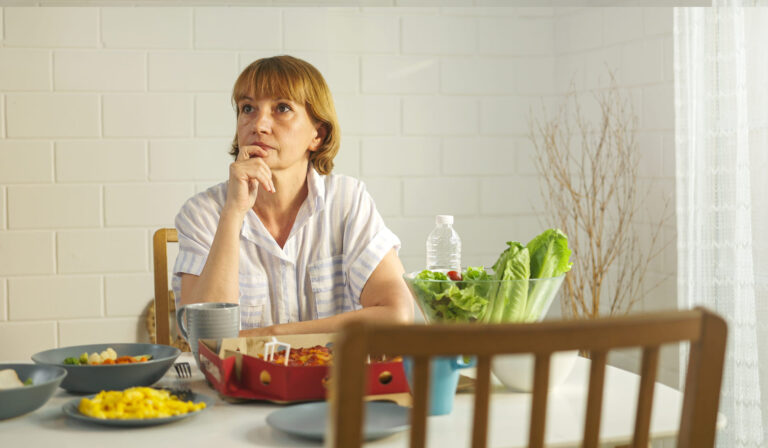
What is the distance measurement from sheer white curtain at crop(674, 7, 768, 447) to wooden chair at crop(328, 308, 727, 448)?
162 cm

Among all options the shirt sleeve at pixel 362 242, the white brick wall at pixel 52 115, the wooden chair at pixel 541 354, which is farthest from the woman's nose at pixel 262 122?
the wooden chair at pixel 541 354

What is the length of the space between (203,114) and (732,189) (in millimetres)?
1808

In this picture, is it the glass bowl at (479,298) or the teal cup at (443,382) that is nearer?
the teal cup at (443,382)

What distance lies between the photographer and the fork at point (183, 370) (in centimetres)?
153

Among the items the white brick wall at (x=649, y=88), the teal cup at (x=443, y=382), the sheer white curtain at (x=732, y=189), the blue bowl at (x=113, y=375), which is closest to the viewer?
the teal cup at (x=443, y=382)

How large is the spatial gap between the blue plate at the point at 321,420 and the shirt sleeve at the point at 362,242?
885 millimetres

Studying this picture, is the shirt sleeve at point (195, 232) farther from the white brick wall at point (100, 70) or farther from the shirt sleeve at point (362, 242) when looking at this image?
the white brick wall at point (100, 70)

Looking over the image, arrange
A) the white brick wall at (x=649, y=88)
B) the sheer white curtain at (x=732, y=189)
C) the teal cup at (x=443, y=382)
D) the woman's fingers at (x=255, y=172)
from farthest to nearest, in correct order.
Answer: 1. the white brick wall at (x=649, y=88)
2. the sheer white curtain at (x=732, y=189)
3. the woman's fingers at (x=255, y=172)
4. the teal cup at (x=443, y=382)

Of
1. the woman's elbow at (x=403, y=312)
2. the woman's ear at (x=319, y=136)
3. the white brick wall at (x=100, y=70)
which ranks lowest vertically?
the woman's elbow at (x=403, y=312)

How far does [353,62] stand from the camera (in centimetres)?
320

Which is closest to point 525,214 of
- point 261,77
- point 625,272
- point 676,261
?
point 625,272

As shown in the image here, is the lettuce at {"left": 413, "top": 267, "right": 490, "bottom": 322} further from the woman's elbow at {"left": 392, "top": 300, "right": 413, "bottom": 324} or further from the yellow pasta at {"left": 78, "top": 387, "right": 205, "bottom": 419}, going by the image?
the woman's elbow at {"left": 392, "top": 300, "right": 413, "bottom": 324}

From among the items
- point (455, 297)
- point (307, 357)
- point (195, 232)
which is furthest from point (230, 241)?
point (455, 297)

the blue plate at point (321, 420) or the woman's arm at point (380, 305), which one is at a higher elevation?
the woman's arm at point (380, 305)
